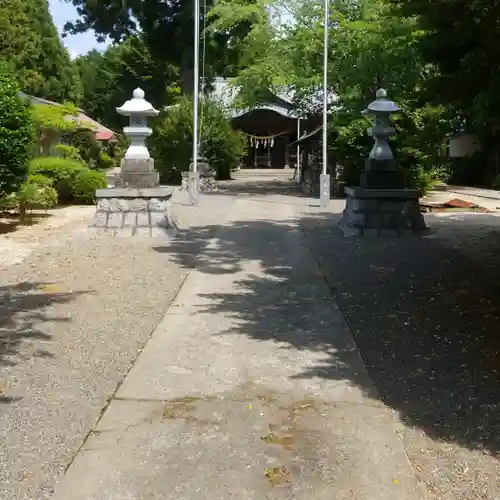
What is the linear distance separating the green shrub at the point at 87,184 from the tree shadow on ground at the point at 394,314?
7521 millimetres

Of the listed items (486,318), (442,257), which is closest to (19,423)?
(486,318)

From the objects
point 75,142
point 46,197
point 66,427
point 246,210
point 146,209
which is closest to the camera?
point 66,427

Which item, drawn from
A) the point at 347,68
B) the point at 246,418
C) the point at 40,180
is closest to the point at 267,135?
the point at 347,68

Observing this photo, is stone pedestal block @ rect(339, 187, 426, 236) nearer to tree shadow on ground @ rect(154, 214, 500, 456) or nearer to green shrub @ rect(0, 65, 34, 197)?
tree shadow on ground @ rect(154, 214, 500, 456)

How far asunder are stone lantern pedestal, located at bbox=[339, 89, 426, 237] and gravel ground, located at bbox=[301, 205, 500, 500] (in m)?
0.89

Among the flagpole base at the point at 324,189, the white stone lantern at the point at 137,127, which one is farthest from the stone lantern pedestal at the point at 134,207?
the flagpole base at the point at 324,189

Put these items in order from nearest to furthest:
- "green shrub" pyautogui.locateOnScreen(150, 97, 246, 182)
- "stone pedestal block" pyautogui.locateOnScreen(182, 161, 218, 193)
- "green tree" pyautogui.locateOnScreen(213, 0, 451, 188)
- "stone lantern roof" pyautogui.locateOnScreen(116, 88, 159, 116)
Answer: "stone lantern roof" pyautogui.locateOnScreen(116, 88, 159, 116), "green tree" pyautogui.locateOnScreen(213, 0, 451, 188), "stone pedestal block" pyautogui.locateOnScreen(182, 161, 218, 193), "green shrub" pyautogui.locateOnScreen(150, 97, 246, 182)

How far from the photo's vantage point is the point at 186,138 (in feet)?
92.9

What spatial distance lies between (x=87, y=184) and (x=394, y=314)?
44.0 feet

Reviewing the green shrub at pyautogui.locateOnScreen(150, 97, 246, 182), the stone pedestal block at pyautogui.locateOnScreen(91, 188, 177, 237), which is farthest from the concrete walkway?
the green shrub at pyautogui.locateOnScreen(150, 97, 246, 182)

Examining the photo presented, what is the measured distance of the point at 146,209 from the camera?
1205 cm

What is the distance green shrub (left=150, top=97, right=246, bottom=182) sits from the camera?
1118 inches

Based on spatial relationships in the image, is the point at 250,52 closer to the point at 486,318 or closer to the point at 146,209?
the point at 146,209

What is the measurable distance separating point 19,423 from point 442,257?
7.14 m
